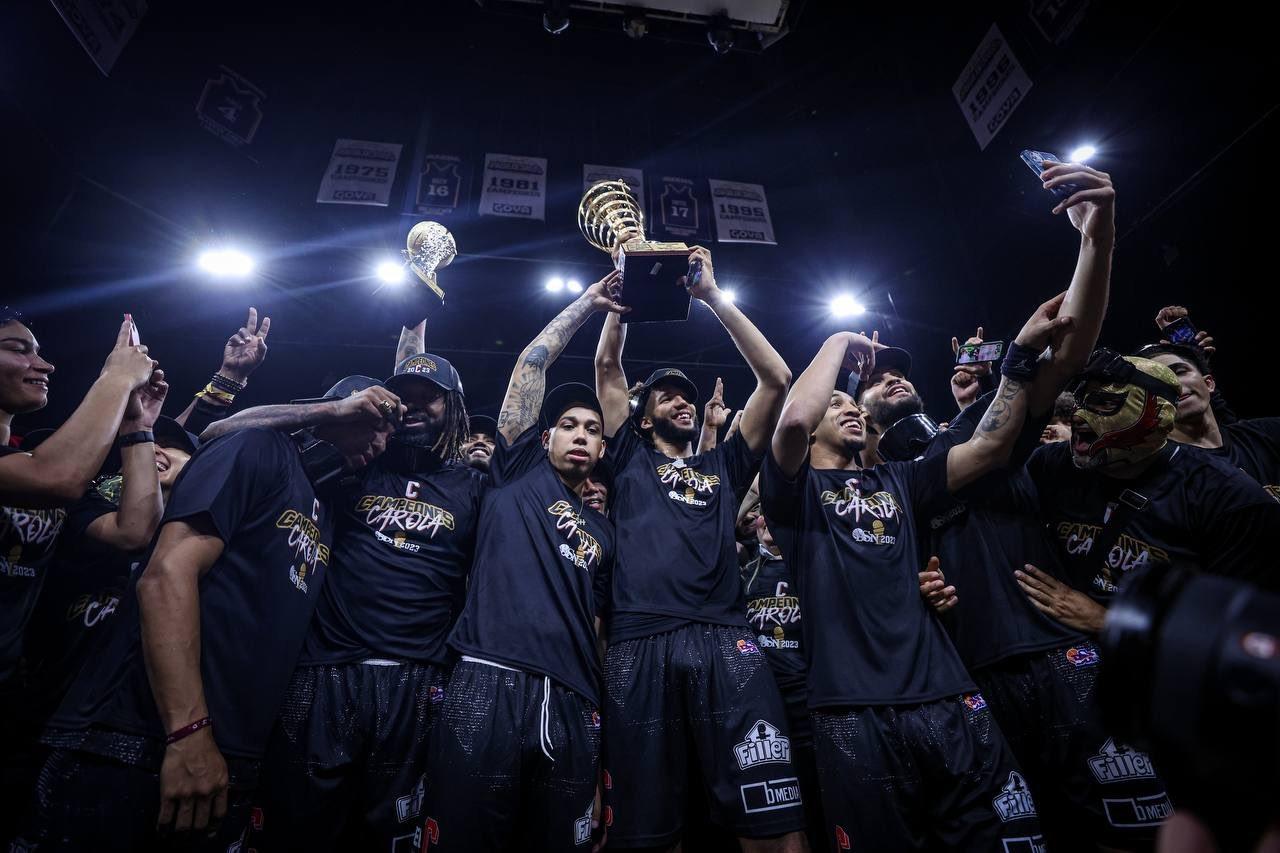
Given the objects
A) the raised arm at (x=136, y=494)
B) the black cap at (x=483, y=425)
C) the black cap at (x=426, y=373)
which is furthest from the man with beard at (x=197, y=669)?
the black cap at (x=483, y=425)

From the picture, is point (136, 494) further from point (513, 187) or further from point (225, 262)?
point (225, 262)

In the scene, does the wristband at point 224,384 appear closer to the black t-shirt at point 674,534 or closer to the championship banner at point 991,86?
the black t-shirt at point 674,534

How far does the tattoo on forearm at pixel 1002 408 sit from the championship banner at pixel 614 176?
5.59m

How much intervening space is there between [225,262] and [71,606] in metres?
7.39

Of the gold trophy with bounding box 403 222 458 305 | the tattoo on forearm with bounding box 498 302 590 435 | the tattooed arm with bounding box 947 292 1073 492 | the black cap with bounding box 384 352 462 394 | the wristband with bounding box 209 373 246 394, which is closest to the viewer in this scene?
the tattooed arm with bounding box 947 292 1073 492

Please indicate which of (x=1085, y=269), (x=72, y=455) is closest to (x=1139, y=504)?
(x=1085, y=269)

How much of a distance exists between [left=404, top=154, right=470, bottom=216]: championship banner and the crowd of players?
4.74 metres

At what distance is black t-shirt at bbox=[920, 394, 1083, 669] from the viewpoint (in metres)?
2.63

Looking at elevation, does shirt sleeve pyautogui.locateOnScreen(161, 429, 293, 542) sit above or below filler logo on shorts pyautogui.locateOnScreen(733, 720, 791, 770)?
above

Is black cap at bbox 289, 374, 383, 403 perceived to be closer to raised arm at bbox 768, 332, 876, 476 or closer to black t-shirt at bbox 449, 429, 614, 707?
black t-shirt at bbox 449, 429, 614, 707

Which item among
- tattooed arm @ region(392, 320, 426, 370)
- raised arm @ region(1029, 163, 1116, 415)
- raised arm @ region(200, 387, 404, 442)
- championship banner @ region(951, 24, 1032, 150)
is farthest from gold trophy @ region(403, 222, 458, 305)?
championship banner @ region(951, 24, 1032, 150)

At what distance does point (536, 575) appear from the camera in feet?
8.73

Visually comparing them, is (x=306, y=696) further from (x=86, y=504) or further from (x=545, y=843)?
(x=86, y=504)

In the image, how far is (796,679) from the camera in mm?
3066
